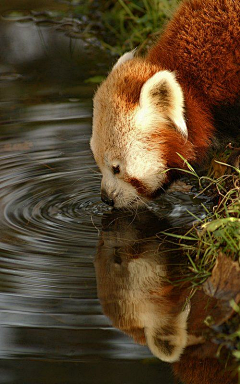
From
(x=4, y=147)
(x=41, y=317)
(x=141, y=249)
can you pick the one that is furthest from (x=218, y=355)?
(x=4, y=147)

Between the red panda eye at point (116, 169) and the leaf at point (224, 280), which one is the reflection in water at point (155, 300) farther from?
the red panda eye at point (116, 169)

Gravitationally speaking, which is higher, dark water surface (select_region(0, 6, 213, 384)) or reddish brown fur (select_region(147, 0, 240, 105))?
reddish brown fur (select_region(147, 0, 240, 105))

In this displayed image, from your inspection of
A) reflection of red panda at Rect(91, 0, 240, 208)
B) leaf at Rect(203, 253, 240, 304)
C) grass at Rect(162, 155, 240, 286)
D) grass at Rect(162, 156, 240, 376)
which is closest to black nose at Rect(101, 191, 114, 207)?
reflection of red panda at Rect(91, 0, 240, 208)

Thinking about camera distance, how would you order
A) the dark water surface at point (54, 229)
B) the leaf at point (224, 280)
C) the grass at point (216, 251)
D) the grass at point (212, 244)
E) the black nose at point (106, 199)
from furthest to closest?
the black nose at point (106, 199), the grass at point (212, 244), the leaf at point (224, 280), the grass at point (216, 251), the dark water surface at point (54, 229)

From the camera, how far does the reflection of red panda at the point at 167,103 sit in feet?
16.0

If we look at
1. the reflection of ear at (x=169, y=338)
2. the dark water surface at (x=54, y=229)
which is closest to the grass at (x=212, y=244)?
the reflection of ear at (x=169, y=338)

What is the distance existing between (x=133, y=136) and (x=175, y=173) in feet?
1.55

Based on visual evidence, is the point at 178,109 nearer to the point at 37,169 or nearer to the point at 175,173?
the point at 175,173

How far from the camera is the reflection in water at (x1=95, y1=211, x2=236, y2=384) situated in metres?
3.46

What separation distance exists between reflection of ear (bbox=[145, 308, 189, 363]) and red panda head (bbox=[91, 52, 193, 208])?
1417 mm

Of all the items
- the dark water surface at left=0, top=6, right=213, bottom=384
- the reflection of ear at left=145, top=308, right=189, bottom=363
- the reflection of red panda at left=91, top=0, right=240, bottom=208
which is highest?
the reflection of red panda at left=91, top=0, right=240, bottom=208

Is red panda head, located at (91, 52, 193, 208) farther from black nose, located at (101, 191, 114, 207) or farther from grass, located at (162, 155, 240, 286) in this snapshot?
grass, located at (162, 155, 240, 286)

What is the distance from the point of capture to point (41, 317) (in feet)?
12.7

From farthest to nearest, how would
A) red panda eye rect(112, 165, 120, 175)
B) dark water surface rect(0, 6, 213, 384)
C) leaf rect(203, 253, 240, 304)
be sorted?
red panda eye rect(112, 165, 120, 175) < leaf rect(203, 253, 240, 304) < dark water surface rect(0, 6, 213, 384)
